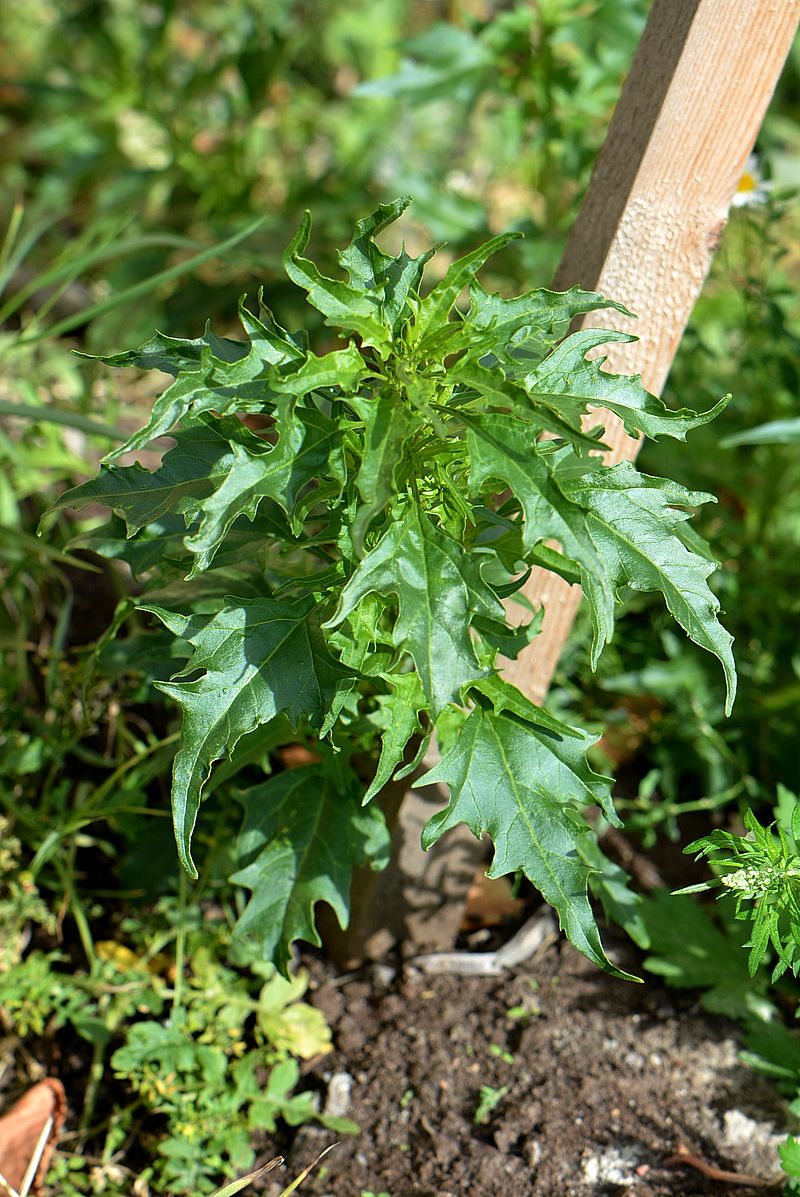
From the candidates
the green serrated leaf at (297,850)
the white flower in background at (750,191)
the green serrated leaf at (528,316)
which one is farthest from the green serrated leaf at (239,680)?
the white flower in background at (750,191)

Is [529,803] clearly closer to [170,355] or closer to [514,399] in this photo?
[514,399]

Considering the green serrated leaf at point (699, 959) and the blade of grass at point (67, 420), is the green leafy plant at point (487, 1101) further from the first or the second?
the blade of grass at point (67, 420)

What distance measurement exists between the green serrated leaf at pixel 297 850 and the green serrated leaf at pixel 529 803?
277 millimetres

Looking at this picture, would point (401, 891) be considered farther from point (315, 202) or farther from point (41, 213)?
point (41, 213)

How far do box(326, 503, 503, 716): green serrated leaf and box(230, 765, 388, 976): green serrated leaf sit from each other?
17.9 inches

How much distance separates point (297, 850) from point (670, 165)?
1.14 meters

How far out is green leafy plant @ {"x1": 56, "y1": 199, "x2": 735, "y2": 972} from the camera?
117 cm

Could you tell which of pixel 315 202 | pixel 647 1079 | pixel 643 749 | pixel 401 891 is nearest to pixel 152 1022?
pixel 401 891

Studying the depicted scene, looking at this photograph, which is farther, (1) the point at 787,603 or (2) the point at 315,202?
(2) the point at 315,202

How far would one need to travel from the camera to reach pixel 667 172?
1.57m

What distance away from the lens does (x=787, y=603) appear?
236cm

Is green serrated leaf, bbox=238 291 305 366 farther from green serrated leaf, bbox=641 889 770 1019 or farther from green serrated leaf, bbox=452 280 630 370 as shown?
A: green serrated leaf, bbox=641 889 770 1019

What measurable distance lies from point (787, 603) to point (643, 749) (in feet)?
1.48

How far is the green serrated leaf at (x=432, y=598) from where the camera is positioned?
115 centimetres
